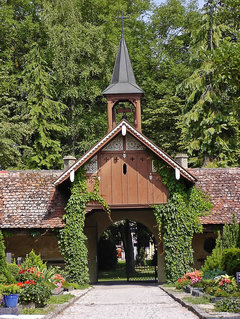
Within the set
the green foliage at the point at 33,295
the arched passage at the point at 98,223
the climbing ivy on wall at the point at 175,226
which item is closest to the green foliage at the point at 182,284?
the climbing ivy on wall at the point at 175,226

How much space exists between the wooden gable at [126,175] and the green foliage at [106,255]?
1505cm

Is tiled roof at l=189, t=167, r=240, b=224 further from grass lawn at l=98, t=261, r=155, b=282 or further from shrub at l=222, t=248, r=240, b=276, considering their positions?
grass lawn at l=98, t=261, r=155, b=282

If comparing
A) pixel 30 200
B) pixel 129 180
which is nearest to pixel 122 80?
pixel 129 180

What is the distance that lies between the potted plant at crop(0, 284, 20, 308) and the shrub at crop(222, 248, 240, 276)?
7.66 m

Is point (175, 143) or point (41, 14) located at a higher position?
point (41, 14)

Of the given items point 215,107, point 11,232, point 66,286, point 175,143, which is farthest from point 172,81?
point 66,286

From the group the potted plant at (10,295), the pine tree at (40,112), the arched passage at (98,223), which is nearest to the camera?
the potted plant at (10,295)

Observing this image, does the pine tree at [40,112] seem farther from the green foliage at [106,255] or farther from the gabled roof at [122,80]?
the gabled roof at [122,80]

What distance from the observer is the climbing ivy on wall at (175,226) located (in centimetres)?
2488

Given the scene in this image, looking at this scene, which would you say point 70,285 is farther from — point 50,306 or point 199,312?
point 199,312

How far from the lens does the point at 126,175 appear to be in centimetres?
2531

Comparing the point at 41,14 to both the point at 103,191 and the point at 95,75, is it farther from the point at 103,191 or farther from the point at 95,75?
the point at 103,191

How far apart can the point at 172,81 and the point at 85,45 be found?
748cm

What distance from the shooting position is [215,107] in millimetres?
35219
